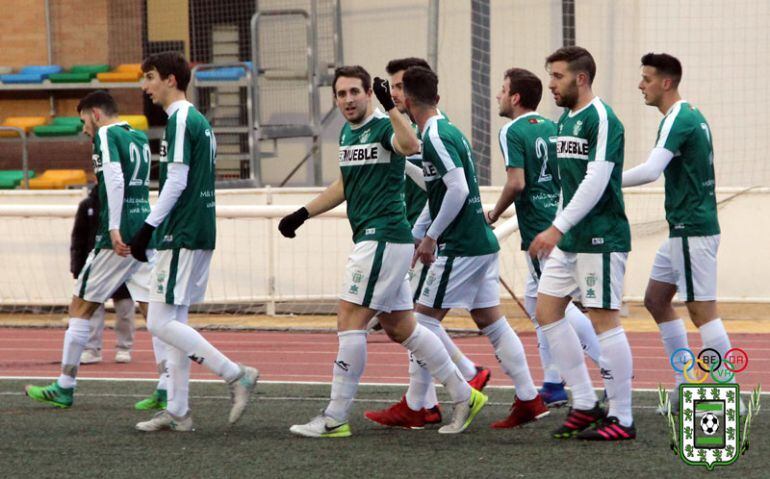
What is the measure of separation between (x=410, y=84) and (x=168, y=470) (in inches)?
95.0

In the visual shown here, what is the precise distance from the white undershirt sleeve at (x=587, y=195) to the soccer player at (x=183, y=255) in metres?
1.89

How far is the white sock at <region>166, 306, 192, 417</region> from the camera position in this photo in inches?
284

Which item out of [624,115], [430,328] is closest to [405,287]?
[430,328]

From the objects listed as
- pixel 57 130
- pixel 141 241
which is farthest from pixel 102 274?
pixel 57 130

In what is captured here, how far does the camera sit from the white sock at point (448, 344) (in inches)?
293

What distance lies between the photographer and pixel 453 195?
696cm

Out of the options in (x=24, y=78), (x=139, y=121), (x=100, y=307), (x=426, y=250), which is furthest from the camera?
(x=24, y=78)

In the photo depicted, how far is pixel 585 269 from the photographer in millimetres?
6754

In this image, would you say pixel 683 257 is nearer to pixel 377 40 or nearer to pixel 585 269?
pixel 585 269

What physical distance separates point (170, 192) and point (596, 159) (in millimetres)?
2182

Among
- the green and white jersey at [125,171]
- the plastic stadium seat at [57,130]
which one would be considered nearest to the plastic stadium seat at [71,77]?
the plastic stadium seat at [57,130]

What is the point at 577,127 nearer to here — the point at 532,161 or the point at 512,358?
the point at 532,161

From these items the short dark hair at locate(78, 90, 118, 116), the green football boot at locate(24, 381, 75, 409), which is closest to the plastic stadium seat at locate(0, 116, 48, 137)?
the short dark hair at locate(78, 90, 118, 116)

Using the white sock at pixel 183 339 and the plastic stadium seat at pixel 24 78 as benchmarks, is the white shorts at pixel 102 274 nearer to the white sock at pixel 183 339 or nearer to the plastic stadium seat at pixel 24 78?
the white sock at pixel 183 339
